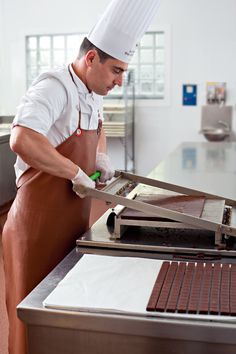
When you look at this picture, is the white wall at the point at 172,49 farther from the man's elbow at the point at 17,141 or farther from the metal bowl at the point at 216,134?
the man's elbow at the point at 17,141

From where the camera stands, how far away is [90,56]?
160 cm

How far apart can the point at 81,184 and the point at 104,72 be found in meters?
0.39

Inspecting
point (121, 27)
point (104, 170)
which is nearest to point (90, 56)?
point (121, 27)

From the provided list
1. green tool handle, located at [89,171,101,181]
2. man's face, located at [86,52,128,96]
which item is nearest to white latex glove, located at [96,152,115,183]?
green tool handle, located at [89,171,101,181]

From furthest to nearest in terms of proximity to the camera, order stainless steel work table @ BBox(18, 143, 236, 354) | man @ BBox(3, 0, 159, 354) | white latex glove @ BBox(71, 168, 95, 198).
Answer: man @ BBox(3, 0, 159, 354) → white latex glove @ BBox(71, 168, 95, 198) → stainless steel work table @ BBox(18, 143, 236, 354)

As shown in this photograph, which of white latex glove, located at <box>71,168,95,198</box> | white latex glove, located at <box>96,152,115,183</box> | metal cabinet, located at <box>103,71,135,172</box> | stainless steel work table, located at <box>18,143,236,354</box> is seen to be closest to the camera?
stainless steel work table, located at <box>18,143,236,354</box>

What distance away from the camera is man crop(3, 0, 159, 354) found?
5.17 feet

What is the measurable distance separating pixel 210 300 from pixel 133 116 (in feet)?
17.0

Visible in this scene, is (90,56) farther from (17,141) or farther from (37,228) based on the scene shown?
(37,228)

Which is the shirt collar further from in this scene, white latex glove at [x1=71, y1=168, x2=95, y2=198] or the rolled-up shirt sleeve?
white latex glove at [x1=71, y1=168, x2=95, y2=198]

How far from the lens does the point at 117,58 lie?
1608 mm

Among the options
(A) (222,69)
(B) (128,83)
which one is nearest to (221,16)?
(A) (222,69)

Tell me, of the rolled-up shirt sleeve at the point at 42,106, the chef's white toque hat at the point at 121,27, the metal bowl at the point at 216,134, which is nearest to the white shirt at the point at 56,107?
the rolled-up shirt sleeve at the point at 42,106

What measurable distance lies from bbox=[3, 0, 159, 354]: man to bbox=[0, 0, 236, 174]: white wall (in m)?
4.09
